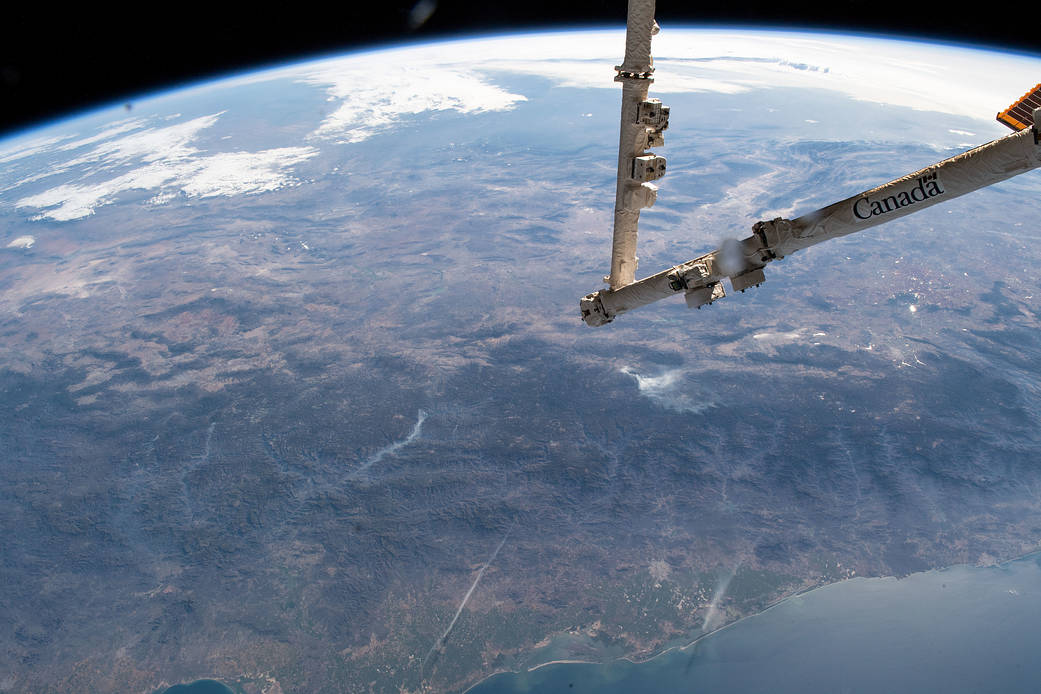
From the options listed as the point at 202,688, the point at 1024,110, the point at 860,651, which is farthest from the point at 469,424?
the point at 1024,110

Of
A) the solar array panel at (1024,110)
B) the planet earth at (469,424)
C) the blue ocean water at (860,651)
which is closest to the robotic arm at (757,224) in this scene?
the solar array panel at (1024,110)

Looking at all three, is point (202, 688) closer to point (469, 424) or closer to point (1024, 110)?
point (469, 424)

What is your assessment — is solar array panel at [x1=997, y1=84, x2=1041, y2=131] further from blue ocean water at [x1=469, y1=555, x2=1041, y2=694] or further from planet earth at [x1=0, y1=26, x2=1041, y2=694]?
blue ocean water at [x1=469, y1=555, x2=1041, y2=694]

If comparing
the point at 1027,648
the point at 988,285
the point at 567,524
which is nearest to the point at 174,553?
the point at 567,524

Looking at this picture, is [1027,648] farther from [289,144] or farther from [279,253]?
[289,144]

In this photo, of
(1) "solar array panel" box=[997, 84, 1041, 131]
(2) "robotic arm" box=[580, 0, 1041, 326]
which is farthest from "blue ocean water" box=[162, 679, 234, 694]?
(1) "solar array panel" box=[997, 84, 1041, 131]
